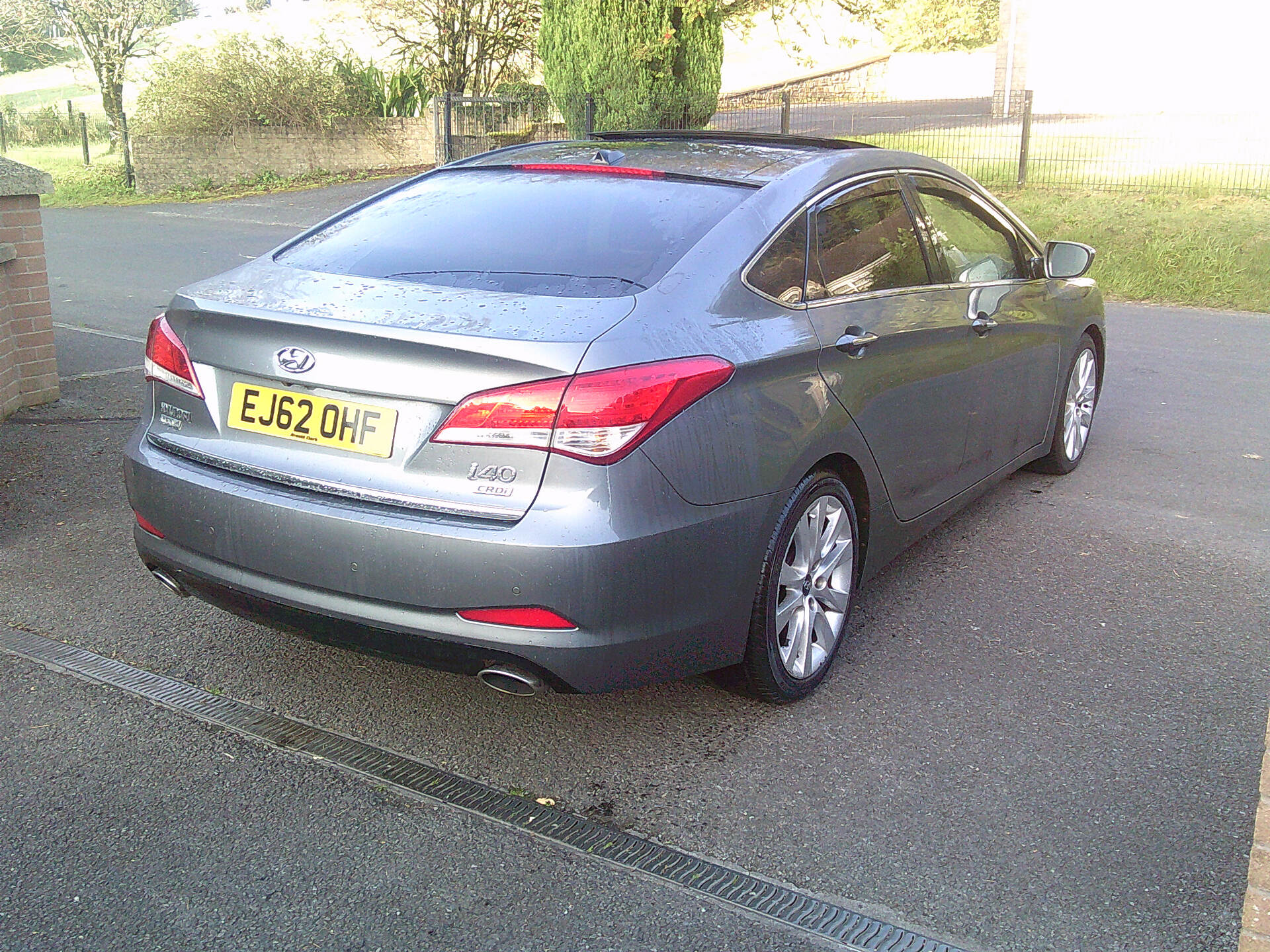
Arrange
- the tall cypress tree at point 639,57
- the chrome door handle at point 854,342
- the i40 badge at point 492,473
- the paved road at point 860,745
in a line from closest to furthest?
the paved road at point 860,745 < the i40 badge at point 492,473 < the chrome door handle at point 854,342 < the tall cypress tree at point 639,57

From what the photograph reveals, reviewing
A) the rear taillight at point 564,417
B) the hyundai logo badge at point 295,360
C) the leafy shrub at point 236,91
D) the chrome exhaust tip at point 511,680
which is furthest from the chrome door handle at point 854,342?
the leafy shrub at point 236,91

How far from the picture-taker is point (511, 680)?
2979mm

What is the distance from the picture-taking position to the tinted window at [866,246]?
12.4 ft

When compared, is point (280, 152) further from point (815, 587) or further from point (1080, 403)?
point (815, 587)

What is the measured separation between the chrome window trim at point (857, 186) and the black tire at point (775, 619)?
538 millimetres

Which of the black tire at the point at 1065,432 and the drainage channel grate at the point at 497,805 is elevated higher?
the black tire at the point at 1065,432

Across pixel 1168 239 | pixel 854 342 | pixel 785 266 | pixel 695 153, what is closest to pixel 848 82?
pixel 1168 239

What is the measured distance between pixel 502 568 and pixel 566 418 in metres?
0.38

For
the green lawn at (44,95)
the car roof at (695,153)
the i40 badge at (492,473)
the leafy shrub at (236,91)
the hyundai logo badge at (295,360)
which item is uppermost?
the green lawn at (44,95)

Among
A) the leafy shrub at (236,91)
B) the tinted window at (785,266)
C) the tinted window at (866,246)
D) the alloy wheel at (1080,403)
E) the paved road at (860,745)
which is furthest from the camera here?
the leafy shrub at (236,91)

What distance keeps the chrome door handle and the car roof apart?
536 millimetres

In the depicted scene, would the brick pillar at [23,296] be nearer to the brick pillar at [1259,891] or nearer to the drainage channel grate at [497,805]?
the drainage channel grate at [497,805]

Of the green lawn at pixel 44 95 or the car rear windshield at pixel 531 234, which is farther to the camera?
the green lawn at pixel 44 95

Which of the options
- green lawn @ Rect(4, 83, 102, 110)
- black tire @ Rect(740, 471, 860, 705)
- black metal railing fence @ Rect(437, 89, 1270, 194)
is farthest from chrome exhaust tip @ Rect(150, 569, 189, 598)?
green lawn @ Rect(4, 83, 102, 110)
